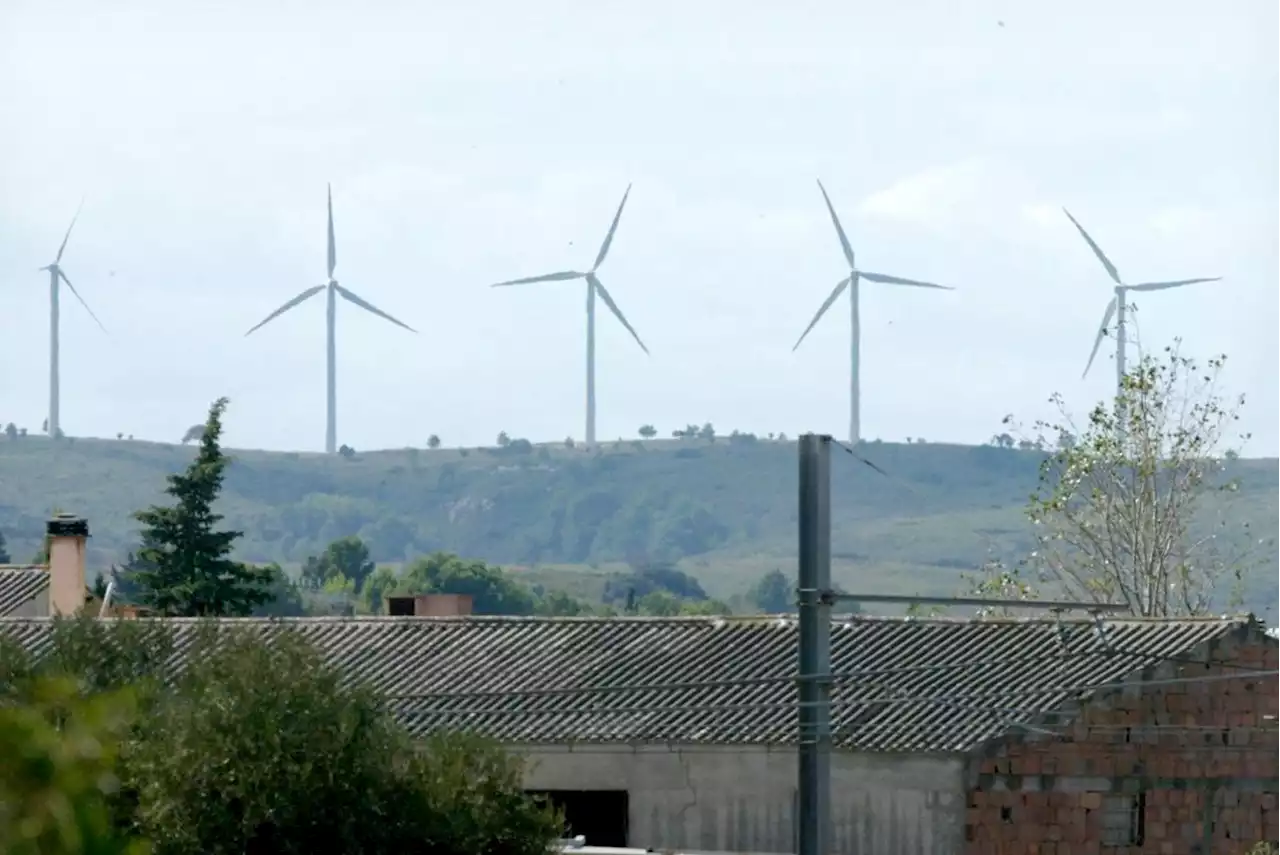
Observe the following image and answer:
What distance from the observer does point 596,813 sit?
38.6 metres

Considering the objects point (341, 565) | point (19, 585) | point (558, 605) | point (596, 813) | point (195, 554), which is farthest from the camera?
point (341, 565)

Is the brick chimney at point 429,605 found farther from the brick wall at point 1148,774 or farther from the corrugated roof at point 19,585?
the brick wall at point 1148,774

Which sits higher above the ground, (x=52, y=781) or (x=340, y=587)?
(x=340, y=587)

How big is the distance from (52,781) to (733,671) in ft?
109

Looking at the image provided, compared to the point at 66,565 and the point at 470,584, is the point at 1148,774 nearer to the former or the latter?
the point at 66,565

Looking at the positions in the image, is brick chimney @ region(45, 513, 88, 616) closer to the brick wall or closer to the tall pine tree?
the tall pine tree

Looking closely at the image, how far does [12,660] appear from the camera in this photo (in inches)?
1261

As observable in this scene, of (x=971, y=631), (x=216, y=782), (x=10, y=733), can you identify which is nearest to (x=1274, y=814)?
(x=971, y=631)

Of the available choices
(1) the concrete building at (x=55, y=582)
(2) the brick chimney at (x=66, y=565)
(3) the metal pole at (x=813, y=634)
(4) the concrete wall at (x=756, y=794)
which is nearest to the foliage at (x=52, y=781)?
(3) the metal pole at (x=813, y=634)

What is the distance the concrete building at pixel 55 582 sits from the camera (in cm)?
4841

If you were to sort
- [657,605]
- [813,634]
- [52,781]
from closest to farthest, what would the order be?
[52,781], [813,634], [657,605]

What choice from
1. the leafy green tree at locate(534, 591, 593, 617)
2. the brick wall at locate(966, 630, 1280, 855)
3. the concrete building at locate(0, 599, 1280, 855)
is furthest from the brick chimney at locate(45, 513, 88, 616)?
the leafy green tree at locate(534, 591, 593, 617)

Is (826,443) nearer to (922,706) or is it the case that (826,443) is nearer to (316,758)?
(316,758)

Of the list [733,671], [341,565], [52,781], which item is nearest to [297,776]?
[733,671]
